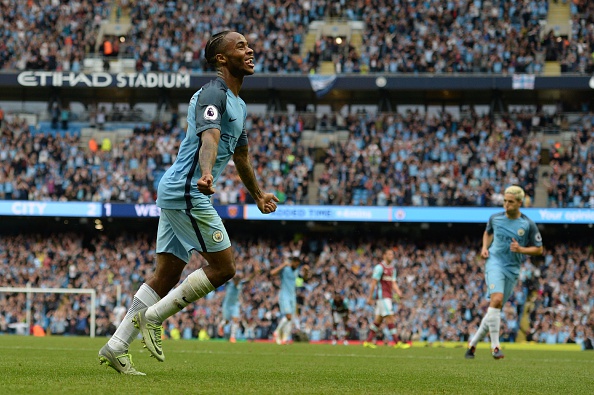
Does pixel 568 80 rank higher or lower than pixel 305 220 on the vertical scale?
higher

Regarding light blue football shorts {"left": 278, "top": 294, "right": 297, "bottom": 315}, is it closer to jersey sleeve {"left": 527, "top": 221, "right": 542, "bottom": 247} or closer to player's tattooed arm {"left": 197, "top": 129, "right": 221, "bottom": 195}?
jersey sleeve {"left": 527, "top": 221, "right": 542, "bottom": 247}

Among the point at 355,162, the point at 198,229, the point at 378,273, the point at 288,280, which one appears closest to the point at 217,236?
Answer: the point at 198,229

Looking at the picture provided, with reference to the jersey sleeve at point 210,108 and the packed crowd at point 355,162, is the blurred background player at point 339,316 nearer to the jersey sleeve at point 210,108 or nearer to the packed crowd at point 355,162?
the packed crowd at point 355,162

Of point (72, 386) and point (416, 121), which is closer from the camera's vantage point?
point (72, 386)

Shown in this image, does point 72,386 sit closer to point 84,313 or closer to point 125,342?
point 125,342

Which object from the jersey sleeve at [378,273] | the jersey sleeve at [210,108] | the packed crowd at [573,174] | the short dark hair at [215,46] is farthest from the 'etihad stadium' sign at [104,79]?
the jersey sleeve at [210,108]

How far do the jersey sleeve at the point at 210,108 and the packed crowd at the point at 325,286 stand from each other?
22.3 metres

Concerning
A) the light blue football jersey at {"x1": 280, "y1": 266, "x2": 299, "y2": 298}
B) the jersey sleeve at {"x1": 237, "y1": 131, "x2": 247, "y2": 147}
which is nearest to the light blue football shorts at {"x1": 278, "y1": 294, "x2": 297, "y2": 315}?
the light blue football jersey at {"x1": 280, "y1": 266, "x2": 299, "y2": 298}

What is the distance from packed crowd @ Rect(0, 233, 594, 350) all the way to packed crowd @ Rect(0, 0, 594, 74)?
24.2 feet

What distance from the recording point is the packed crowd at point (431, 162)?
106 feet

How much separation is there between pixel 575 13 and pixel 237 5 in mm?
13976

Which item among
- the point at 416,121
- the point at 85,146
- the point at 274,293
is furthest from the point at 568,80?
the point at 85,146

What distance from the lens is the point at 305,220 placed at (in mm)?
32969

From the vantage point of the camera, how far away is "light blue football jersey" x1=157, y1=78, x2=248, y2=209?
657cm
